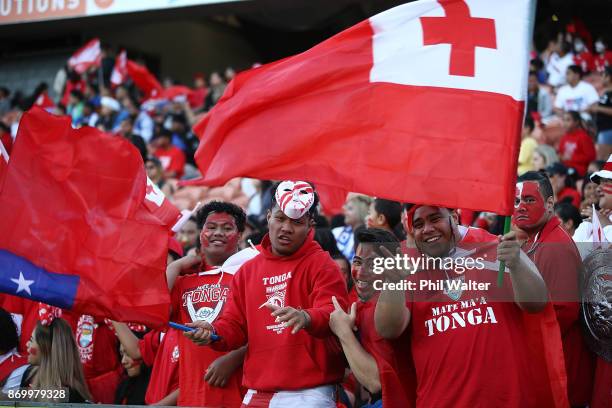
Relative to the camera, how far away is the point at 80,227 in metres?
5.91

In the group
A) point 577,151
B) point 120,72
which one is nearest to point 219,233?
point 577,151

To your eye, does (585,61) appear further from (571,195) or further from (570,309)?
(570,309)

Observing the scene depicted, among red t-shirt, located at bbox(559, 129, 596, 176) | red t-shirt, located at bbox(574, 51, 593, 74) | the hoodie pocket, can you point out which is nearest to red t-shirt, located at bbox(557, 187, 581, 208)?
red t-shirt, located at bbox(559, 129, 596, 176)

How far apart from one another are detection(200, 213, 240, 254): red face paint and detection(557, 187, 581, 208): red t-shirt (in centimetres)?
405

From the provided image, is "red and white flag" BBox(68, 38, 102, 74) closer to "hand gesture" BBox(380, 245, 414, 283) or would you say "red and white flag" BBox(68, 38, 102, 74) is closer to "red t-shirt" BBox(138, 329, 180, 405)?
"red t-shirt" BBox(138, 329, 180, 405)

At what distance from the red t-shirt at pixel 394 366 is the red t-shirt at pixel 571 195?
457cm

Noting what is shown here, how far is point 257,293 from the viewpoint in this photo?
558cm

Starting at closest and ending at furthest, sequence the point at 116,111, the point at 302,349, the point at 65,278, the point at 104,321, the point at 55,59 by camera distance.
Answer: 1. the point at 302,349
2. the point at 65,278
3. the point at 104,321
4. the point at 116,111
5. the point at 55,59

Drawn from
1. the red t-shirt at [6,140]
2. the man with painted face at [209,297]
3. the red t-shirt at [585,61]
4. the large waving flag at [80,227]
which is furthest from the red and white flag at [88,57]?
the large waving flag at [80,227]

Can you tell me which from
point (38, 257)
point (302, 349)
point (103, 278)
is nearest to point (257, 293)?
point (302, 349)

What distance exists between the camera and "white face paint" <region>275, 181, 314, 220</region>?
5.51 meters

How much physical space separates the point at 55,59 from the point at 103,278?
1682cm

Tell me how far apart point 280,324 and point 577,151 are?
275 inches

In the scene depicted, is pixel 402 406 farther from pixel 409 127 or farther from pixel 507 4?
pixel 507 4
